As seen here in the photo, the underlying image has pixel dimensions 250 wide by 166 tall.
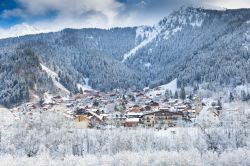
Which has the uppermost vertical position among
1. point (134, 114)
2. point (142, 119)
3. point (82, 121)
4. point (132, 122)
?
point (134, 114)

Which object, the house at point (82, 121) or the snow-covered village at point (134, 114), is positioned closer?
the house at point (82, 121)

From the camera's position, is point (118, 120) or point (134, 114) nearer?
point (118, 120)

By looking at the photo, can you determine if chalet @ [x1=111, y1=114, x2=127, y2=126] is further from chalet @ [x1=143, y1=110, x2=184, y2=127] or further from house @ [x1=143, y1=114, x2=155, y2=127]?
chalet @ [x1=143, y1=110, x2=184, y2=127]

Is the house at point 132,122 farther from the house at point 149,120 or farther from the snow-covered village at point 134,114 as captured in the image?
the house at point 149,120

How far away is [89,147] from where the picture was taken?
9181cm

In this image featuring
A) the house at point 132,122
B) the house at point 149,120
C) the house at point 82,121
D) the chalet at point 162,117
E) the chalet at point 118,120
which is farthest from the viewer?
the chalet at point 162,117

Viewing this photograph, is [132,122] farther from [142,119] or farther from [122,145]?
[122,145]

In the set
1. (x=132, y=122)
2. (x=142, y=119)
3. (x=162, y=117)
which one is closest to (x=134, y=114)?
(x=142, y=119)

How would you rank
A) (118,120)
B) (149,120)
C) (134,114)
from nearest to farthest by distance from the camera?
(118,120) → (149,120) → (134,114)

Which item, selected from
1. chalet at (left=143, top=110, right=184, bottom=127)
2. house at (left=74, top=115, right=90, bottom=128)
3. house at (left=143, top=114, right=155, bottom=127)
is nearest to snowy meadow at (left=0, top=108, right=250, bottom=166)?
house at (left=74, top=115, right=90, bottom=128)

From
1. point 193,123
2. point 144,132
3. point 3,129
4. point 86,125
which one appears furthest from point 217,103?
point 3,129

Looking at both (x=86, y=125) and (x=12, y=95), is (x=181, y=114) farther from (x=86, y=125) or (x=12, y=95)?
(x=12, y=95)

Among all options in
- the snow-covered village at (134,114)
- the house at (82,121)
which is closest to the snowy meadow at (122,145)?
the snow-covered village at (134,114)

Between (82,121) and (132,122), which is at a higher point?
(82,121)
